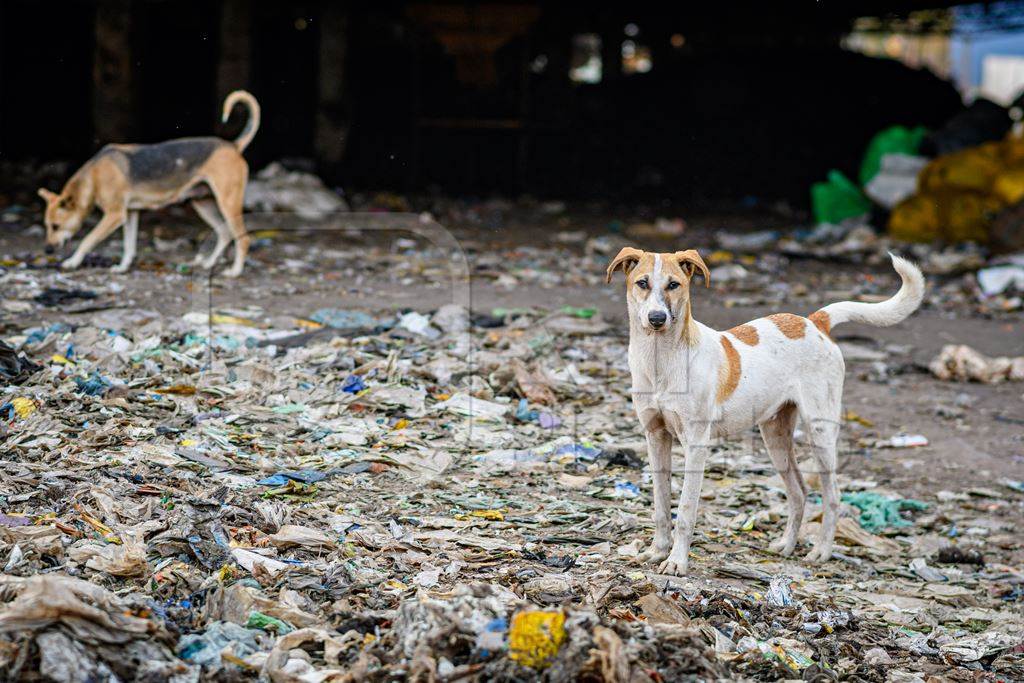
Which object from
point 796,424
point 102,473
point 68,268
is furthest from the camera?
point 68,268

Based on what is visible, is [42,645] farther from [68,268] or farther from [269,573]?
[68,268]

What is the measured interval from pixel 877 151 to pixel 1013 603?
9715mm

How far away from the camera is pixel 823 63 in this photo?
1702 cm

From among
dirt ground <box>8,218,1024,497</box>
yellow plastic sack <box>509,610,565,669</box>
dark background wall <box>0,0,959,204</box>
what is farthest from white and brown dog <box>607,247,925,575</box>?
dark background wall <box>0,0,959,204</box>

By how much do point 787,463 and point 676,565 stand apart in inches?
29.4

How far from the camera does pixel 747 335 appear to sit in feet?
Answer: 12.9

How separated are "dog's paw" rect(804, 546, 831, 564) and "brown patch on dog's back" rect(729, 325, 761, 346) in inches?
37.0

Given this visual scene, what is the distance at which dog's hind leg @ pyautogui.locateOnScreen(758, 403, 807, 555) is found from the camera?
418 centimetres

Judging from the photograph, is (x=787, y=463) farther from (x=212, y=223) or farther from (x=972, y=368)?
(x=212, y=223)

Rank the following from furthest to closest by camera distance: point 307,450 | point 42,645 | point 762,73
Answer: point 762,73 → point 307,450 → point 42,645

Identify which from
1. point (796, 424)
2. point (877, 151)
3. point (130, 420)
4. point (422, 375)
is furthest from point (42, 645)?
point (877, 151)

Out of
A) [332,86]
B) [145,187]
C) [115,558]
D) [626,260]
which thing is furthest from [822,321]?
[332,86]

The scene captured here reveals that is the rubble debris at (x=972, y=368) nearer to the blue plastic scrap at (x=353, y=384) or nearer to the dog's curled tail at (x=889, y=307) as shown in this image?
the dog's curled tail at (x=889, y=307)

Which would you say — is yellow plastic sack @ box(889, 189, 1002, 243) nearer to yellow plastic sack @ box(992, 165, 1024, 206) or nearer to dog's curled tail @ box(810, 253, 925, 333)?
yellow plastic sack @ box(992, 165, 1024, 206)
